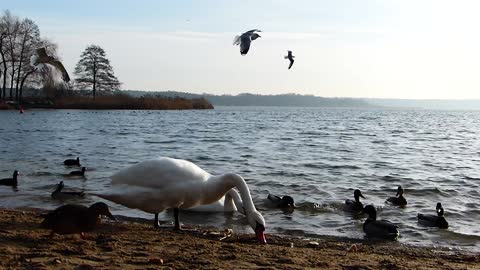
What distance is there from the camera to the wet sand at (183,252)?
6.12 metres

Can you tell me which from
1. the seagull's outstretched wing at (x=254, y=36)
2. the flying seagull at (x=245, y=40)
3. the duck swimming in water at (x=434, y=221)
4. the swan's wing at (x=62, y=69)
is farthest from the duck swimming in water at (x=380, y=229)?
the swan's wing at (x=62, y=69)

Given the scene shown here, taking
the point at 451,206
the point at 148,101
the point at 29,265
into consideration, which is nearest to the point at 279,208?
the point at 451,206

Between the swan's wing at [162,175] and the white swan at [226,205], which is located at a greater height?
the swan's wing at [162,175]

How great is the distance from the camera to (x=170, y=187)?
330 inches

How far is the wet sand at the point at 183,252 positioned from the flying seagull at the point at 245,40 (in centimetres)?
374

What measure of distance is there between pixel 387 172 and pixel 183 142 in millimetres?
14713

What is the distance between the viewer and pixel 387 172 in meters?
20.6

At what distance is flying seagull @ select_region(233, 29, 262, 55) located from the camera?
1113cm

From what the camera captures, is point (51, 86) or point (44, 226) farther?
point (51, 86)

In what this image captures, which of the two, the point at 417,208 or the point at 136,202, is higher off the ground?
the point at 136,202

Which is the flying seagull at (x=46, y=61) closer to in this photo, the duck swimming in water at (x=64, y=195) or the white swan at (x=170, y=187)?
the duck swimming in water at (x=64, y=195)

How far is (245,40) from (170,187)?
4246 mm

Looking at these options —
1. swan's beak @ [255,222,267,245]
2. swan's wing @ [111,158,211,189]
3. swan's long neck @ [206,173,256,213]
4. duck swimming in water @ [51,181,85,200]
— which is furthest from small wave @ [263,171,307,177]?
swan's beak @ [255,222,267,245]

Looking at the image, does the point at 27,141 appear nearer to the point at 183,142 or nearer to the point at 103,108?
the point at 183,142
